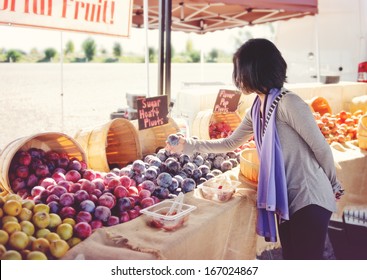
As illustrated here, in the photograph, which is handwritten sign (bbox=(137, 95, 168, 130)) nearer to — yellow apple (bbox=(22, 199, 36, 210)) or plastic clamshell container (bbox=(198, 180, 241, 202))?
plastic clamshell container (bbox=(198, 180, 241, 202))

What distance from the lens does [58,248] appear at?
4.66ft

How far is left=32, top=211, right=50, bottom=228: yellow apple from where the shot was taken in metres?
1.52

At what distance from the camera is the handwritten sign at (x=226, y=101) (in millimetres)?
3342

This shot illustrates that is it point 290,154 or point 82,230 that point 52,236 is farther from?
point 290,154

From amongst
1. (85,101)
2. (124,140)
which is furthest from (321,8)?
(85,101)

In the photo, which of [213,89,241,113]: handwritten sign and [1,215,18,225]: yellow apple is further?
[213,89,241,113]: handwritten sign

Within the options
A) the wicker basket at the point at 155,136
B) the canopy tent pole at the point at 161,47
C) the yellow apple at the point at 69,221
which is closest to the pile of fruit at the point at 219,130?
the wicker basket at the point at 155,136

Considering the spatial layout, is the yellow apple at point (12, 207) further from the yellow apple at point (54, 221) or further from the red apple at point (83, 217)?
the red apple at point (83, 217)

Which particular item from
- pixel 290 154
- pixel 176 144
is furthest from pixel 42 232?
pixel 290 154

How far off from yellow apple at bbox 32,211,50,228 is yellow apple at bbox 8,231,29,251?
111mm

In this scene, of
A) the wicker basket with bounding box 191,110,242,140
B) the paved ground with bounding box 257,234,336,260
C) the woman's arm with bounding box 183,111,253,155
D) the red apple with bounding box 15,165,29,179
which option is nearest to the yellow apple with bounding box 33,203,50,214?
the red apple with bounding box 15,165,29,179

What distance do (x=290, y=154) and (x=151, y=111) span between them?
1.18 metres

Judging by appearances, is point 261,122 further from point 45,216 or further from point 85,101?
point 85,101

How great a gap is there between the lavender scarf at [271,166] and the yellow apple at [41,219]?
984 millimetres
